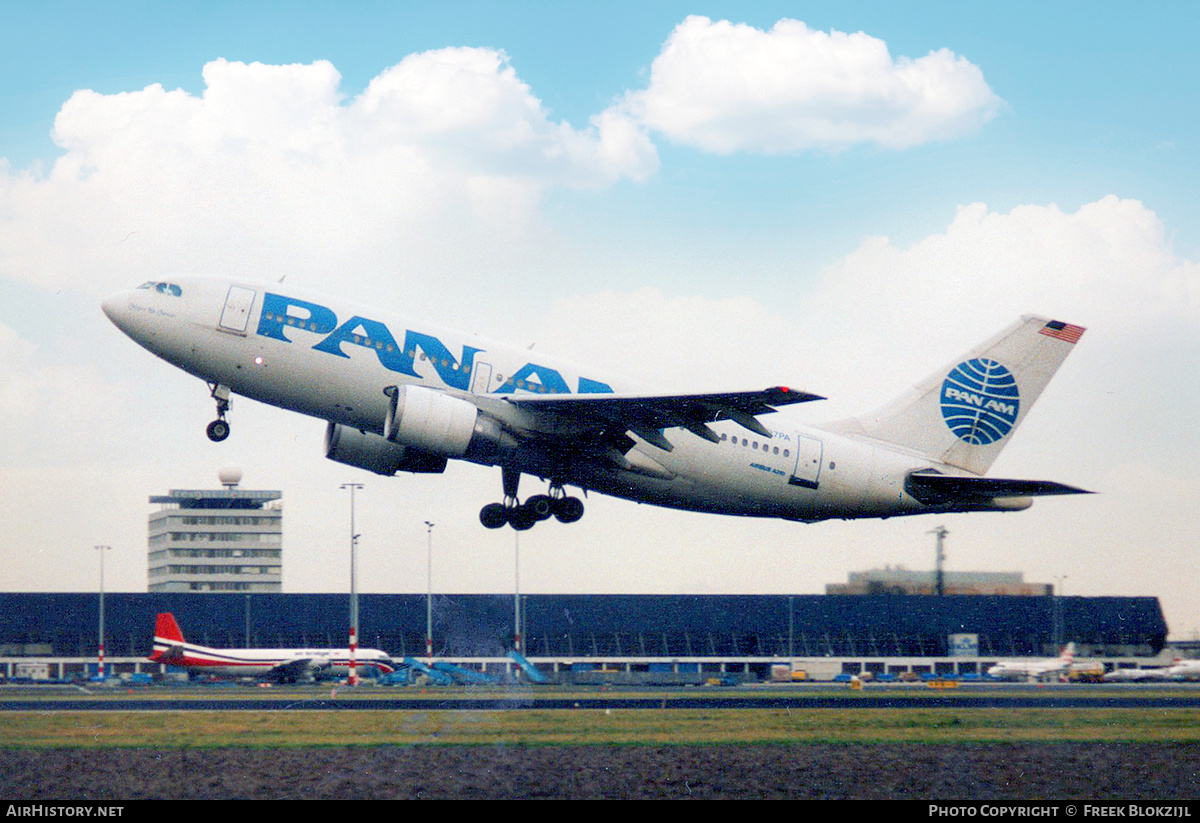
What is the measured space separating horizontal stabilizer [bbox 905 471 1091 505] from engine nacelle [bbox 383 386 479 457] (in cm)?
1464

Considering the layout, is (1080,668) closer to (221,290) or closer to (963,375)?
(963,375)

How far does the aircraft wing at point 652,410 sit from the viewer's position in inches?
1296

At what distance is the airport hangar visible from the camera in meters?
Answer: 46.1

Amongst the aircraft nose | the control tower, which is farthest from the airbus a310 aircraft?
the control tower

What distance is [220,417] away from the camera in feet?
112

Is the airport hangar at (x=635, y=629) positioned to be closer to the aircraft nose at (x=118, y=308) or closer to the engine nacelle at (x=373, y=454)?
the engine nacelle at (x=373, y=454)

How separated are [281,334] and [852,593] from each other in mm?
20117

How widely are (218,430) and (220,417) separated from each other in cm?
38

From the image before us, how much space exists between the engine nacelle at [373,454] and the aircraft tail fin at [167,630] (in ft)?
112

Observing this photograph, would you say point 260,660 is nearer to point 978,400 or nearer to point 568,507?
point 568,507

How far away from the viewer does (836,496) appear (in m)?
38.8

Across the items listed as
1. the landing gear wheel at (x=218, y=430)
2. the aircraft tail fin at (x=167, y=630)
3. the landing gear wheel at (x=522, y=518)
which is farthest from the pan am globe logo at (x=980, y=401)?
the aircraft tail fin at (x=167, y=630)

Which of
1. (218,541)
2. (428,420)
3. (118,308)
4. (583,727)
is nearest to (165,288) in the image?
(118,308)
